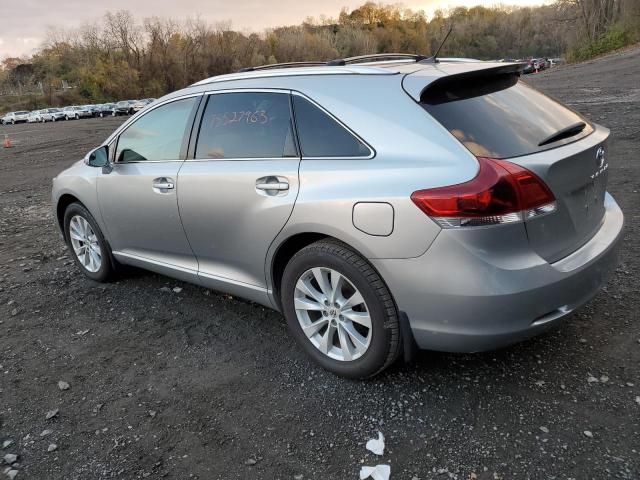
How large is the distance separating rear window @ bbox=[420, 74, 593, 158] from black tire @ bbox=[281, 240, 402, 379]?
798 mm

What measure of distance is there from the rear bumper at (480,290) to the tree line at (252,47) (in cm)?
4533

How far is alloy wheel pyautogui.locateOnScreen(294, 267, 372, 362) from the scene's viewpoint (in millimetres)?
2928

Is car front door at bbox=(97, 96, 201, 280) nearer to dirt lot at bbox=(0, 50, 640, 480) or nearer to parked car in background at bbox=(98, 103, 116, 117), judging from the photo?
dirt lot at bbox=(0, 50, 640, 480)

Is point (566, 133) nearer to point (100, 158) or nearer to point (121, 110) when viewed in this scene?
point (100, 158)

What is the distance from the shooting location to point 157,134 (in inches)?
163

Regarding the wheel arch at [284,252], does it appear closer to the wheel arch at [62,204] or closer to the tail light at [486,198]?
the tail light at [486,198]

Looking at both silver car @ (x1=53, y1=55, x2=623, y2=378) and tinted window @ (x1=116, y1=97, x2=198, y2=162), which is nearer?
silver car @ (x1=53, y1=55, x2=623, y2=378)

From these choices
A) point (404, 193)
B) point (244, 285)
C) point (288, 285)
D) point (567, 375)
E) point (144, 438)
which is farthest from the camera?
point (244, 285)

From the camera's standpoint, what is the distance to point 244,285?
11.6 ft

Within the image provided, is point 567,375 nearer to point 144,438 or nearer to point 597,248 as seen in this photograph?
point 597,248

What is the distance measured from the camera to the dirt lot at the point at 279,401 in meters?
2.51

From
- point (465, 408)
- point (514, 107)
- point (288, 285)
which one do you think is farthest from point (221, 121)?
point (465, 408)

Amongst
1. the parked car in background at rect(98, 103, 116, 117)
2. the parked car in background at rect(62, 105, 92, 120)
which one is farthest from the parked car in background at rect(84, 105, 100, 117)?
the parked car in background at rect(62, 105, 92, 120)

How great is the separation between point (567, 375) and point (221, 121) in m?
2.61
